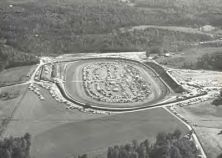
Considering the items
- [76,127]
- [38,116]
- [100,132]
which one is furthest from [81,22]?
[100,132]

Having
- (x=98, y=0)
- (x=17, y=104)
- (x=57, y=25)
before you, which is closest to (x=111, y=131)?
(x=17, y=104)

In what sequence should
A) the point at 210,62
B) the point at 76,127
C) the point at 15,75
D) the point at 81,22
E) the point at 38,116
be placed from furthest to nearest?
the point at 81,22, the point at 210,62, the point at 15,75, the point at 38,116, the point at 76,127

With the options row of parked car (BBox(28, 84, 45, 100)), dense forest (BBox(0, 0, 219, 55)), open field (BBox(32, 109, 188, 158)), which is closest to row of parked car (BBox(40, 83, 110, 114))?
row of parked car (BBox(28, 84, 45, 100))

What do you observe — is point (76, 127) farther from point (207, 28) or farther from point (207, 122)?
point (207, 28)

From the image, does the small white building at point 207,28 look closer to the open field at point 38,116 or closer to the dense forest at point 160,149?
the open field at point 38,116

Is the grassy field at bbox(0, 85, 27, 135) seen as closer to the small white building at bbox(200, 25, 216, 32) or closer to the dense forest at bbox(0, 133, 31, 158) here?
the dense forest at bbox(0, 133, 31, 158)

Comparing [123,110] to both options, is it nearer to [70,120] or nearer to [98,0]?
[70,120]

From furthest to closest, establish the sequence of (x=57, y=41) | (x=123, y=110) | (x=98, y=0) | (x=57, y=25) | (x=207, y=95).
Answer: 1. (x=98, y=0)
2. (x=57, y=25)
3. (x=57, y=41)
4. (x=207, y=95)
5. (x=123, y=110)
